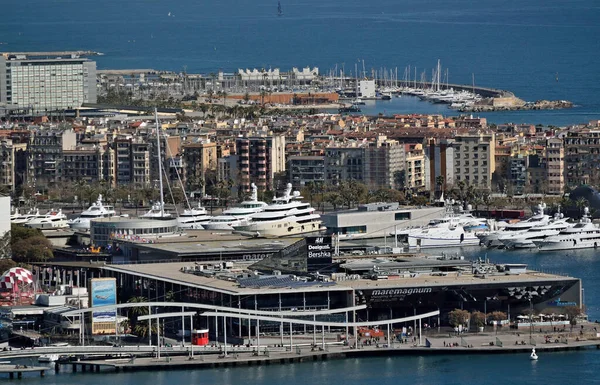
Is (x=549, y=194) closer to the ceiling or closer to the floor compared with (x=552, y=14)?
closer to the floor

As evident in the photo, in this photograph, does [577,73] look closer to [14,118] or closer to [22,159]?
[14,118]

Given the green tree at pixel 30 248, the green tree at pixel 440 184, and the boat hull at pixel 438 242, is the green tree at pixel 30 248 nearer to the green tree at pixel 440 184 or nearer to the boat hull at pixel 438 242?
the boat hull at pixel 438 242

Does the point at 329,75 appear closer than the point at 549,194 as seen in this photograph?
No

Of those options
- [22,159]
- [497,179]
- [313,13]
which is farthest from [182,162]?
[313,13]

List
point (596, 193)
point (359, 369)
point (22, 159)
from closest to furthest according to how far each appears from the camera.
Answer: point (359, 369)
point (596, 193)
point (22, 159)

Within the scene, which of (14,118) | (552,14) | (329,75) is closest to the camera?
(14,118)

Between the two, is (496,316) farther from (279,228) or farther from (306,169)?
(306,169)

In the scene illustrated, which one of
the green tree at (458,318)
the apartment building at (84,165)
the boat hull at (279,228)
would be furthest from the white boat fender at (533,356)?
the apartment building at (84,165)

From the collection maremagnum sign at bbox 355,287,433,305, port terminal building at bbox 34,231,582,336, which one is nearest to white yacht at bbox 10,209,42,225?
port terminal building at bbox 34,231,582,336
